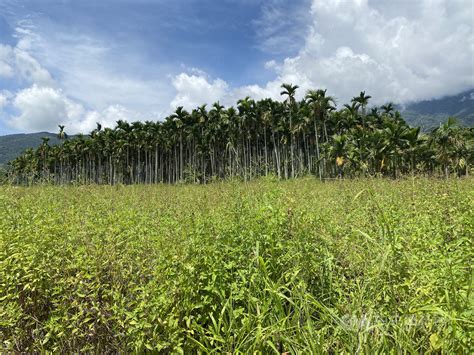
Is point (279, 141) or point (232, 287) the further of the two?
point (279, 141)

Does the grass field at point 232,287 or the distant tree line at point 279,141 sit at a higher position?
the distant tree line at point 279,141

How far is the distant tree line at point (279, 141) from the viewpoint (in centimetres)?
3859

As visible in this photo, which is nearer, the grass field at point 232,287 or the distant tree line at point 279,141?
the grass field at point 232,287

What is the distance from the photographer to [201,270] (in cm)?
288

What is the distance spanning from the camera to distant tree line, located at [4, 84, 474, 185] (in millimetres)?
38594

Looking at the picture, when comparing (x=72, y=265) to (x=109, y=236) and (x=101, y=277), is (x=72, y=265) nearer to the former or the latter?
(x=101, y=277)

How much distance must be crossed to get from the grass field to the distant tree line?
24.4 meters

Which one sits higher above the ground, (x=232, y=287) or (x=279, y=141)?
(x=279, y=141)

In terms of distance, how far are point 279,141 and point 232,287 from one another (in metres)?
57.3

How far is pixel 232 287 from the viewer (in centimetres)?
273

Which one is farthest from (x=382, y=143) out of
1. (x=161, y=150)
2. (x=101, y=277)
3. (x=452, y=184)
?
(x=161, y=150)

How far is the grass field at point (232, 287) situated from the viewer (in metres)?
2.32

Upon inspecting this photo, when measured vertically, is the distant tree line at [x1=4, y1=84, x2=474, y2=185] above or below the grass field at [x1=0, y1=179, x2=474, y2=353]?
above

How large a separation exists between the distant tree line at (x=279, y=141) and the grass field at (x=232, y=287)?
24.4m
